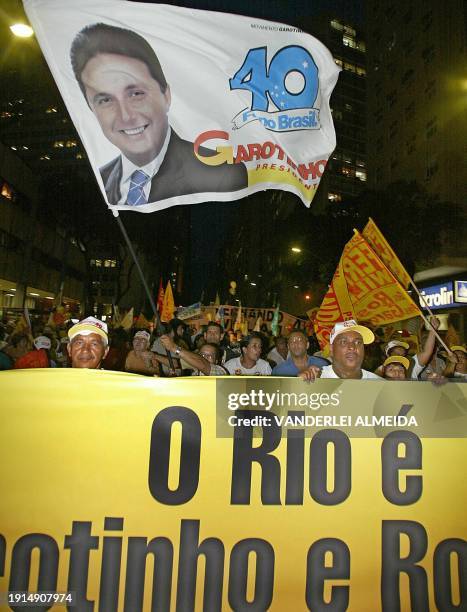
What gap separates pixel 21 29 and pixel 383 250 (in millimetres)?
4573

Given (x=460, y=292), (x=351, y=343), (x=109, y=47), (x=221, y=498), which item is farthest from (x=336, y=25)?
(x=221, y=498)

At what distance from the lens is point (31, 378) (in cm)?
301

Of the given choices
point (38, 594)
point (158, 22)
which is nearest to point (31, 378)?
point (38, 594)

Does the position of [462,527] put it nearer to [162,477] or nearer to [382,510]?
[382,510]

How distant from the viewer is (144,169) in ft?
14.8

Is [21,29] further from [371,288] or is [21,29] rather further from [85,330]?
[371,288]

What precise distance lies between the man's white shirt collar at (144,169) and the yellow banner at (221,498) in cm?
195

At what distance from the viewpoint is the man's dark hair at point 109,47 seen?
13.8 ft

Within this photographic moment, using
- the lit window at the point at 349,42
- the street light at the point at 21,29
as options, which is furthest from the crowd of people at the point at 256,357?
the lit window at the point at 349,42

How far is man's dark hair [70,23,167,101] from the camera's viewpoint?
166 inches

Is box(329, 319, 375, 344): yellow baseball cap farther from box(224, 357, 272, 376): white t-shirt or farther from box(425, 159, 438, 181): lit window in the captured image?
box(425, 159, 438, 181): lit window

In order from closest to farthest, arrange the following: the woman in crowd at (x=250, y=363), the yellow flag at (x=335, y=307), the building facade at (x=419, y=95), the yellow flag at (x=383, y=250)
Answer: the yellow flag at (x=383, y=250)
the yellow flag at (x=335, y=307)
the woman in crowd at (x=250, y=363)
the building facade at (x=419, y=95)

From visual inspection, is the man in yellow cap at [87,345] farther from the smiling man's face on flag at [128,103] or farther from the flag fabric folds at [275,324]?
the flag fabric folds at [275,324]

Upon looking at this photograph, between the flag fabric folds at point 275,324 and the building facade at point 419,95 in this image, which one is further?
the building facade at point 419,95
